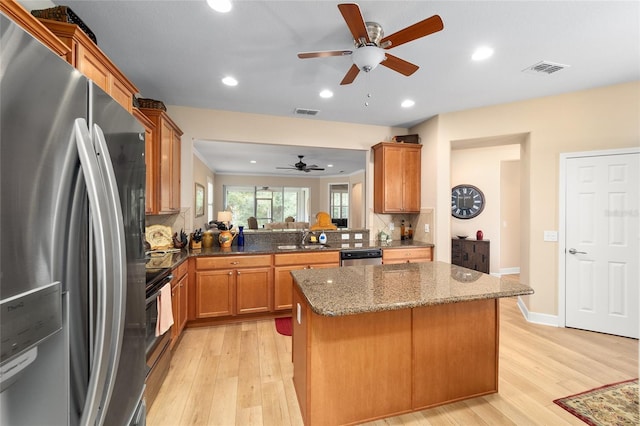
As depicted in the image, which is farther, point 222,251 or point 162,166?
point 222,251

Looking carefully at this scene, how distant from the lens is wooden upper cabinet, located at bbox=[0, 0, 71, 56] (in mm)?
995

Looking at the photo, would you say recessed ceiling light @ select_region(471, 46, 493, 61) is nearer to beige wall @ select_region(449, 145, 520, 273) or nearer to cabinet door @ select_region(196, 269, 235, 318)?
beige wall @ select_region(449, 145, 520, 273)

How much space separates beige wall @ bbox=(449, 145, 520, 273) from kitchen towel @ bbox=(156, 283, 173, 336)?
5436 millimetres

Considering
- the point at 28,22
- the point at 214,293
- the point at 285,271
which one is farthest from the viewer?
the point at 285,271

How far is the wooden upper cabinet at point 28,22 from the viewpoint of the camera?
0.99m

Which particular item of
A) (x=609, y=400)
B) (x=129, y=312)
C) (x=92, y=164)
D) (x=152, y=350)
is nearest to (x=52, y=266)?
(x=92, y=164)

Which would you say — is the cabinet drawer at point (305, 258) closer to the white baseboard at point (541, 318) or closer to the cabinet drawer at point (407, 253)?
the cabinet drawer at point (407, 253)

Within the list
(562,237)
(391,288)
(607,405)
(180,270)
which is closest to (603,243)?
(562,237)

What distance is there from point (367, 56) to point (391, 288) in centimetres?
164

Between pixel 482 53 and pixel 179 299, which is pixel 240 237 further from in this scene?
pixel 482 53

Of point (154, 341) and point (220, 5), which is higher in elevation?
point (220, 5)

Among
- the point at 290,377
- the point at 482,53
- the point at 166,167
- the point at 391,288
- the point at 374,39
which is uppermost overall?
the point at 482,53

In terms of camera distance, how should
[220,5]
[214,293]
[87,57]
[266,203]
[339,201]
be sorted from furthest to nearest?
[339,201], [266,203], [214,293], [220,5], [87,57]

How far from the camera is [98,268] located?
0.72 m
